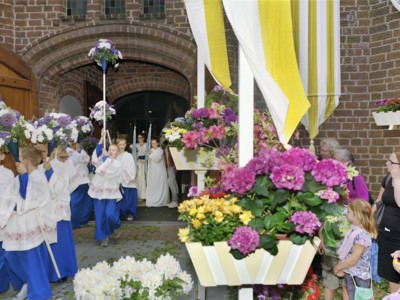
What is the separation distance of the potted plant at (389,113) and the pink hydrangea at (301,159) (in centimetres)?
354

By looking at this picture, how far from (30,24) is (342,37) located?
6.57 m

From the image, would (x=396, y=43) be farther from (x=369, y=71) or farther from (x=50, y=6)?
(x=50, y=6)

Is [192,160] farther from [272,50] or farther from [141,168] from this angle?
[141,168]

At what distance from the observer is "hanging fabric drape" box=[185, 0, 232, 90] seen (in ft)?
10.4

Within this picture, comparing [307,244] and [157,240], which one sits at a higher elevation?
[307,244]

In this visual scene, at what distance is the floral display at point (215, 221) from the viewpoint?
1823 millimetres

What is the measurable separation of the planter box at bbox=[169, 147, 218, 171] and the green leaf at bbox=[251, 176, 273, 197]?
4.00 ft

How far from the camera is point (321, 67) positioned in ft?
13.5

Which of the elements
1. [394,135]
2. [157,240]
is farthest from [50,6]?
[394,135]

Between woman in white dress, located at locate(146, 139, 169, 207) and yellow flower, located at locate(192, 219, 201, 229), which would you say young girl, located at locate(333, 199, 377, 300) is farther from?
woman in white dress, located at locate(146, 139, 169, 207)

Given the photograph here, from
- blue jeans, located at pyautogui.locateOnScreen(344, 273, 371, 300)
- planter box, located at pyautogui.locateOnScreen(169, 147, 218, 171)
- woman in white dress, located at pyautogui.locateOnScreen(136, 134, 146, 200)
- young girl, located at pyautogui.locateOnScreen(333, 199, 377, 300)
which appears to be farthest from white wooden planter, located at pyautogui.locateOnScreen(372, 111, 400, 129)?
woman in white dress, located at pyautogui.locateOnScreen(136, 134, 146, 200)

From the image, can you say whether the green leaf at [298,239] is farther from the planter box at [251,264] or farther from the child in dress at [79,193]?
the child in dress at [79,193]

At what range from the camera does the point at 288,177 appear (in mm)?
1812

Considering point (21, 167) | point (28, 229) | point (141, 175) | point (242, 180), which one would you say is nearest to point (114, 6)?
point (141, 175)
